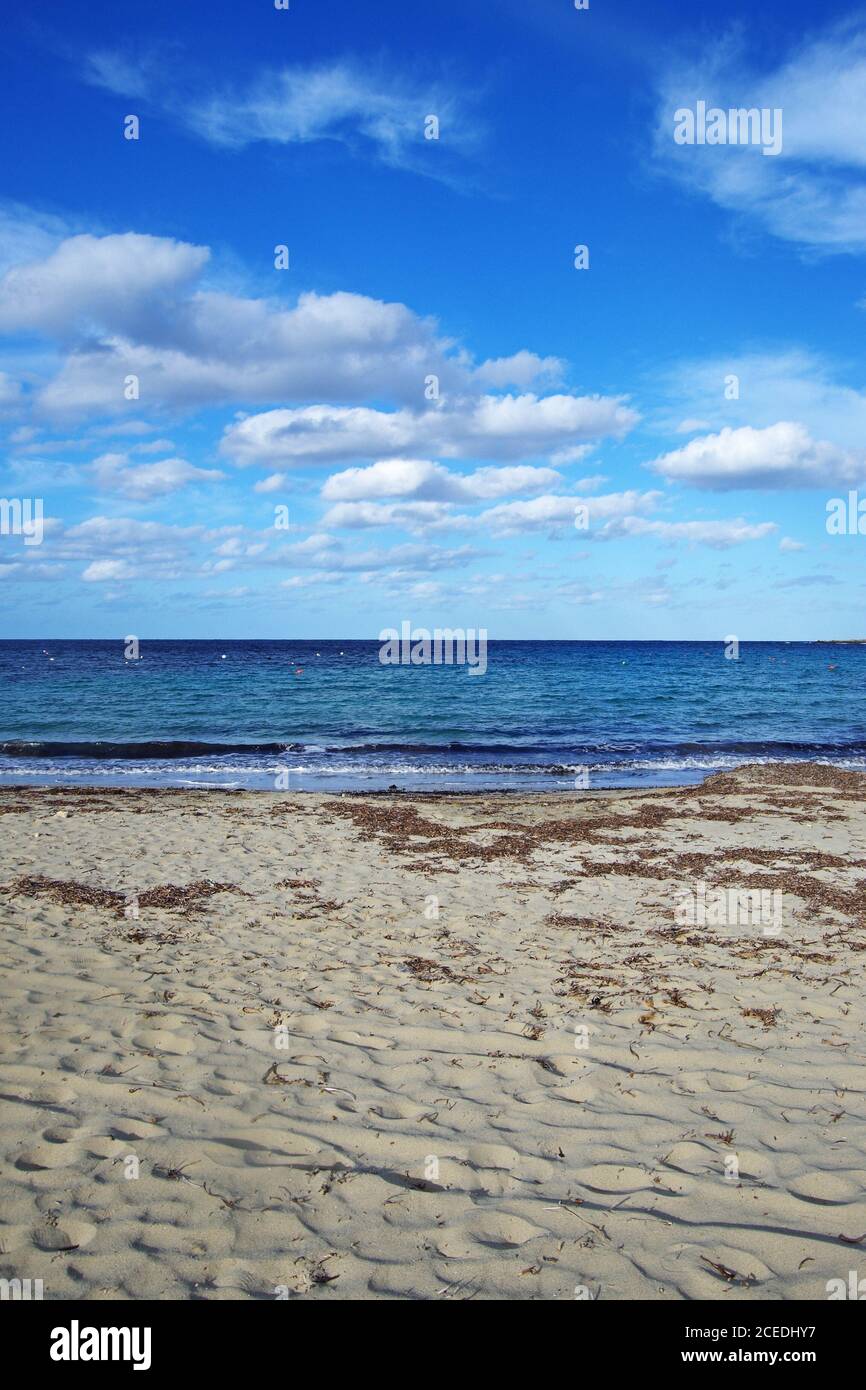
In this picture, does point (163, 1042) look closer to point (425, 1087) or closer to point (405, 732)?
point (425, 1087)

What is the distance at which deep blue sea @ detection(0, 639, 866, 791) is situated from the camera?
24.9 meters

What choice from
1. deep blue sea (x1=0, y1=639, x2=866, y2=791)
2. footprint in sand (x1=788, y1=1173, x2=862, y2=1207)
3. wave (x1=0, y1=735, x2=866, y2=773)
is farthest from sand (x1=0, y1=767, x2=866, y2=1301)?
wave (x1=0, y1=735, x2=866, y2=773)

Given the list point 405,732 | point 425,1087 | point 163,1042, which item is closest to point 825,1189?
point 425,1087

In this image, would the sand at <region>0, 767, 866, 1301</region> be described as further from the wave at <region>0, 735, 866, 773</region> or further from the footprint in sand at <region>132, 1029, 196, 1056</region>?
the wave at <region>0, 735, 866, 773</region>

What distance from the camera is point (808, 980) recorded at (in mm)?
7367

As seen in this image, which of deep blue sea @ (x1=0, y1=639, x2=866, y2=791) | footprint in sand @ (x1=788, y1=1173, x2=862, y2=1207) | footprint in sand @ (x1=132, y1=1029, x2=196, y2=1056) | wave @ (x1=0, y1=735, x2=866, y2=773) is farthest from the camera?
wave @ (x1=0, y1=735, x2=866, y2=773)

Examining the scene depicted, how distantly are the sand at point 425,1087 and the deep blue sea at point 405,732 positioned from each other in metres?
12.9

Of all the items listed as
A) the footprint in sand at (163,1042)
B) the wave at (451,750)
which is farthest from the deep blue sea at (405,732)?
the footprint in sand at (163,1042)

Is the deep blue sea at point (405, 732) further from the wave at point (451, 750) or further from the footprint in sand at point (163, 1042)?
the footprint in sand at point (163, 1042)

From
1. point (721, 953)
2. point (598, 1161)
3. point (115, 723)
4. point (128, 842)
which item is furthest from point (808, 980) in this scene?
point (115, 723)

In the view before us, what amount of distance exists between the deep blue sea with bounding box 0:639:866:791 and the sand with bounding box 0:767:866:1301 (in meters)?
12.9

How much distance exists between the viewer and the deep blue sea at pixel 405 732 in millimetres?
24922
